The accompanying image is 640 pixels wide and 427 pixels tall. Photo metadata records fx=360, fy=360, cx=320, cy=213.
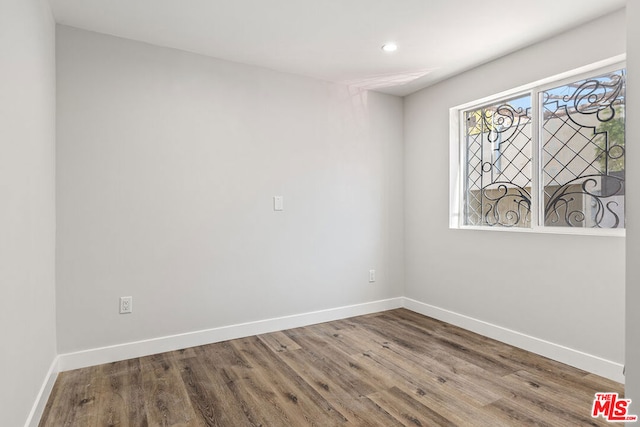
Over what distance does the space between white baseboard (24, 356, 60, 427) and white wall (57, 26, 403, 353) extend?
0.21 metres

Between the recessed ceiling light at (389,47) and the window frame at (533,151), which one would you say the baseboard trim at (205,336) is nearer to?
the window frame at (533,151)

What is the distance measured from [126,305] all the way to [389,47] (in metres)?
2.78

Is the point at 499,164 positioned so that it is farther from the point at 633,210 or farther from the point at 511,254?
the point at 633,210

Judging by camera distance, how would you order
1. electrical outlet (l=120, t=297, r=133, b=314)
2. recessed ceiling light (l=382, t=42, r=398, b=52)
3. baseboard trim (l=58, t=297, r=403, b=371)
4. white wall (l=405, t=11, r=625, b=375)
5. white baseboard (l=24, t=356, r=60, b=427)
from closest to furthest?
white baseboard (l=24, t=356, r=60, b=427)
white wall (l=405, t=11, r=625, b=375)
baseboard trim (l=58, t=297, r=403, b=371)
electrical outlet (l=120, t=297, r=133, b=314)
recessed ceiling light (l=382, t=42, r=398, b=52)

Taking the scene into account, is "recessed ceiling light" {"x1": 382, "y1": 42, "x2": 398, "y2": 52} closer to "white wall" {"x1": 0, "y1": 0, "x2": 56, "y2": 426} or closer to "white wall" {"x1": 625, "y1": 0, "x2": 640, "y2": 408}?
"white wall" {"x1": 625, "y1": 0, "x2": 640, "y2": 408}


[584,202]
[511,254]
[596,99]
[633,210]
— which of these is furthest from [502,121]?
[633,210]

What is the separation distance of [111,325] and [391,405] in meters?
2.01

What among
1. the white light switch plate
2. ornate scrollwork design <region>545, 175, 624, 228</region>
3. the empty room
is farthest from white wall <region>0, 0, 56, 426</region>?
ornate scrollwork design <region>545, 175, 624, 228</region>

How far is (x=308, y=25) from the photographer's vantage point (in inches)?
97.3

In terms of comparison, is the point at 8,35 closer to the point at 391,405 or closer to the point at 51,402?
the point at 51,402

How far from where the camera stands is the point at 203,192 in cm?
291

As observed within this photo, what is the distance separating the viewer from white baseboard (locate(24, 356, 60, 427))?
1739 mm

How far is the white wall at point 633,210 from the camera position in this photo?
3.04 ft

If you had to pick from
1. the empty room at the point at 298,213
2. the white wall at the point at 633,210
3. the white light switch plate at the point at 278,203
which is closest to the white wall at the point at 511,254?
the empty room at the point at 298,213
